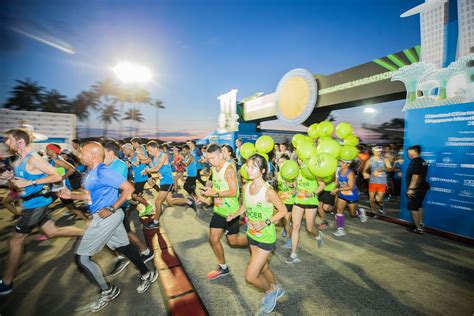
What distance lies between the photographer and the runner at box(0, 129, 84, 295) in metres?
3.04

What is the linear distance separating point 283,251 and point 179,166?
585 centimetres

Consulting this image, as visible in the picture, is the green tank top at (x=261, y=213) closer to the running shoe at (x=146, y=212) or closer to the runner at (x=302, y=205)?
the runner at (x=302, y=205)

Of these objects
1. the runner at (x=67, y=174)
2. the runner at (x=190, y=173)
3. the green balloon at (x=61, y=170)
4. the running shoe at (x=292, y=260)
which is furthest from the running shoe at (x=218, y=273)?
the green balloon at (x=61, y=170)

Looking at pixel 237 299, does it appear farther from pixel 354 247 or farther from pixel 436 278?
→ pixel 436 278

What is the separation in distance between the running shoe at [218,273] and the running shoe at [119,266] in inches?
62.0

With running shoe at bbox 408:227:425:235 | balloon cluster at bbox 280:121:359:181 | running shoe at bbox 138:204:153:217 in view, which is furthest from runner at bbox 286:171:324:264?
running shoe at bbox 138:204:153:217

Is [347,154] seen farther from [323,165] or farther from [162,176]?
[162,176]

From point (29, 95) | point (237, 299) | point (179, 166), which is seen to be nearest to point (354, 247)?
point (237, 299)

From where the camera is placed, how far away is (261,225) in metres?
2.57

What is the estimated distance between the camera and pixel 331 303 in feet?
9.54

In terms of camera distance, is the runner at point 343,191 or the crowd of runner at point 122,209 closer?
the crowd of runner at point 122,209

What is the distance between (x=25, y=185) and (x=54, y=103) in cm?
4946

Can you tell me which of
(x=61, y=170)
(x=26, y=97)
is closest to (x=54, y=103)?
(x=26, y=97)

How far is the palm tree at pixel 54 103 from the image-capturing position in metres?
38.8
